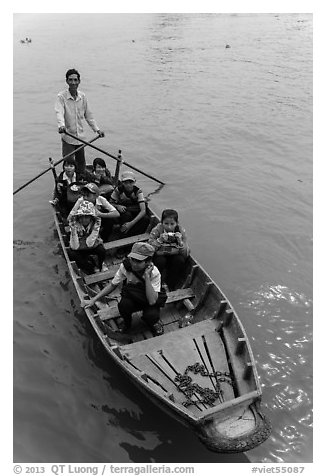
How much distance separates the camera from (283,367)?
6023 millimetres

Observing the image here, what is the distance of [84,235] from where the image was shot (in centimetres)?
712

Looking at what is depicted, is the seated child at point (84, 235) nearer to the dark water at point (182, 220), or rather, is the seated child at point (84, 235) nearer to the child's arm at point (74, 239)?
the child's arm at point (74, 239)

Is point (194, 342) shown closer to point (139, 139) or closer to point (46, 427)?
point (46, 427)

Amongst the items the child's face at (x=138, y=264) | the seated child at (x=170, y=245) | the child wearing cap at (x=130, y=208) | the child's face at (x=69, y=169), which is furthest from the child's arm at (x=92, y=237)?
the child's face at (x=69, y=169)

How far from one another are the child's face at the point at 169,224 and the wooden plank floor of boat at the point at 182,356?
158 cm

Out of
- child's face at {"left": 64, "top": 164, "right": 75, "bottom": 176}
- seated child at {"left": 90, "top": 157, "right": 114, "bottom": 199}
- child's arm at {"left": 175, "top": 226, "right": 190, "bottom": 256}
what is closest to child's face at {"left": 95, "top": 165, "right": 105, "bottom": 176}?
seated child at {"left": 90, "top": 157, "right": 114, "bottom": 199}

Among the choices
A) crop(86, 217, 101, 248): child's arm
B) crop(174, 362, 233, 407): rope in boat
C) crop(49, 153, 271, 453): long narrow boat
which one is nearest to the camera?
crop(49, 153, 271, 453): long narrow boat

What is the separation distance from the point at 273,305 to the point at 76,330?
10.8 feet

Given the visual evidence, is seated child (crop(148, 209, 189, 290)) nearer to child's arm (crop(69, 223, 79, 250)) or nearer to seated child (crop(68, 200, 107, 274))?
seated child (crop(68, 200, 107, 274))

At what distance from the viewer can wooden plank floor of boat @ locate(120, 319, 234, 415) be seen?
193 inches

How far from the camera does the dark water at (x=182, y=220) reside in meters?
5.24

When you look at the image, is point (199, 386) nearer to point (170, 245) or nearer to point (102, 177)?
point (170, 245)

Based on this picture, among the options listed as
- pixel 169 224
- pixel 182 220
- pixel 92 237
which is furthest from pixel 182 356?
pixel 182 220
